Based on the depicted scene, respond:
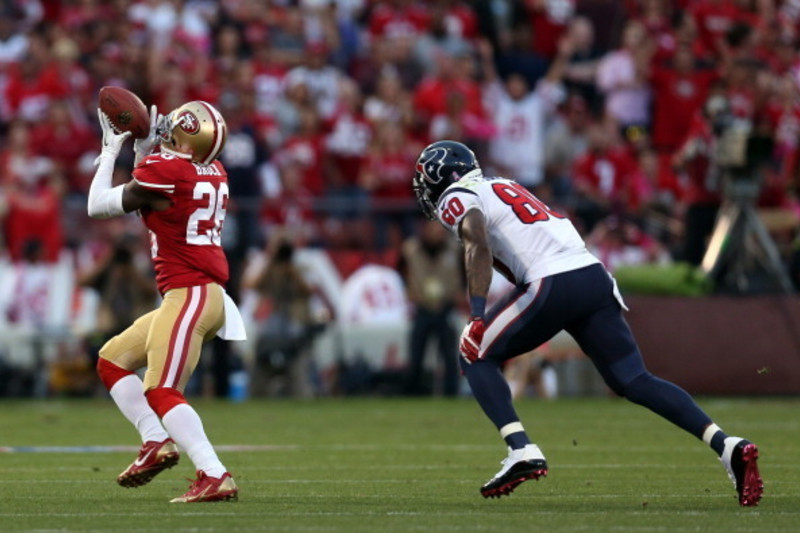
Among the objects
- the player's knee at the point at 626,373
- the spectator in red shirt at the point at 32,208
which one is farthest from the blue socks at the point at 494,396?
the spectator in red shirt at the point at 32,208

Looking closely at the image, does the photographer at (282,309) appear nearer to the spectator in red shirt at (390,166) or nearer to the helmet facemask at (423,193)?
the spectator in red shirt at (390,166)

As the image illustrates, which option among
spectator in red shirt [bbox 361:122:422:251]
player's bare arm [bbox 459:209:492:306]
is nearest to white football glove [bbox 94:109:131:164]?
player's bare arm [bbox 459:209:492:306]

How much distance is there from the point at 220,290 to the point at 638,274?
850 cm

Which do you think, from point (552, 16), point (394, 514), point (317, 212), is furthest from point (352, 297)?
point (394, 514)

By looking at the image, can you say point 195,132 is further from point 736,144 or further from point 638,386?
point 736,144

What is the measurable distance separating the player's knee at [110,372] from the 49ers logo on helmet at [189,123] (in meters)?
1.19

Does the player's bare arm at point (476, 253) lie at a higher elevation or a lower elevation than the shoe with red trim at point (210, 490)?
higher

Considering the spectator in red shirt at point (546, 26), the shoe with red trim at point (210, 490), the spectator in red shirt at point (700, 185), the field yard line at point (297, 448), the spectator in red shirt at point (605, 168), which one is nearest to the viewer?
the shoe with red trim at point (210, 490)

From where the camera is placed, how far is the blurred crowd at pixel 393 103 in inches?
698

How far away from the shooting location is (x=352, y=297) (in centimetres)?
1764

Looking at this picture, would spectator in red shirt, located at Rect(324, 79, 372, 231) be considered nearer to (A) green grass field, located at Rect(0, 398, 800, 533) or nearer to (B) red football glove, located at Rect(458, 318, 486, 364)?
(A) green grass field, located at Rect(0, 398, 800, 533)

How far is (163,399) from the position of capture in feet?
26.4

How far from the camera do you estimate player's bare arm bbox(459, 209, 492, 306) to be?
25.8 ft

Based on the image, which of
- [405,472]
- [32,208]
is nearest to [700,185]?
[32,208]
